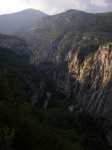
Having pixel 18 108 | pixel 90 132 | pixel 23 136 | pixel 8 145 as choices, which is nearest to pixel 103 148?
pixel 90 132

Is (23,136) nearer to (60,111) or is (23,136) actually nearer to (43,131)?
(43,131)

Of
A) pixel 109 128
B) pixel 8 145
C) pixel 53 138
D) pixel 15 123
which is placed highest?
pixel 8 145

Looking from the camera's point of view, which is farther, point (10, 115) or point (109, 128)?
point (109, 128)

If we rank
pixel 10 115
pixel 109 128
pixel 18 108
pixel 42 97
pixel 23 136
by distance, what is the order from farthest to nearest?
pixel 42 97 < pixel 109 128 < pixel 18 108 < pixel 10 115 < pixel 23 136

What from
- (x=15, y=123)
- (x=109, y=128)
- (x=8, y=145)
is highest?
(x=8, y=145)

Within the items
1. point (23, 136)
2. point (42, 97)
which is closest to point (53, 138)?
point (23, 136)

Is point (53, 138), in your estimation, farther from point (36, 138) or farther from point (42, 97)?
point (42, 97)

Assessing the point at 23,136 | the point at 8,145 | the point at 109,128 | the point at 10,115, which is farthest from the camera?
the point at 109,128

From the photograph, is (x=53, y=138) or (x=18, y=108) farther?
(x=18, y=108)

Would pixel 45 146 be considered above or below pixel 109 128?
above

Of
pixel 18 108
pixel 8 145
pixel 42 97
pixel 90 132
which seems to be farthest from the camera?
pixel 42 97
